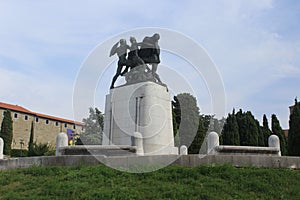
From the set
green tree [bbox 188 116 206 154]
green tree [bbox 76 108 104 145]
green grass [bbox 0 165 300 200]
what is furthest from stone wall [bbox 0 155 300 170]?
green tree [bbox 76 108 104 145]

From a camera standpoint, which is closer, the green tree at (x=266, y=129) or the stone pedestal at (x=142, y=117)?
the stone pedestal at (x=142, y=117)

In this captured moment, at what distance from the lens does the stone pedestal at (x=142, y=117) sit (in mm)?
16547

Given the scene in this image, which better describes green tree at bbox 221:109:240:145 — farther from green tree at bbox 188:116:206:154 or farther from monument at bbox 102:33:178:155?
monument at bbox 102:33:178:155

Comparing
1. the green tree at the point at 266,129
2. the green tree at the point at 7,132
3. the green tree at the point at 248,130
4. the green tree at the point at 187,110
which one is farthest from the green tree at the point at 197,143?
the green tree at the point at 7,132

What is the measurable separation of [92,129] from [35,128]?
30142 mm

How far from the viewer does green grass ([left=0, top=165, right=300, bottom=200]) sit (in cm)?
812

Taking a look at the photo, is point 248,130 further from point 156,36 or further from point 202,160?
point 202,160

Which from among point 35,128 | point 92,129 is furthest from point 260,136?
point 35,128

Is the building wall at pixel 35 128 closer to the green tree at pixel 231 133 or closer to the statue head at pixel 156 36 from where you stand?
the green tree at pixel 231 133

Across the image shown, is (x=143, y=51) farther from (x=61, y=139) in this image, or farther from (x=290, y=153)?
(x=290, y=153)

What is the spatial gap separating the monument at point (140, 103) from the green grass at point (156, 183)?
6133 mm

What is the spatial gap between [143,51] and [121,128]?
4380mm

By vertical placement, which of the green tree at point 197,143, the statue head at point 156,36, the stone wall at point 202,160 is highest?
the statue head at point 156,36

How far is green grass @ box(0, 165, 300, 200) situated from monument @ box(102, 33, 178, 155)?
20.1 feet
